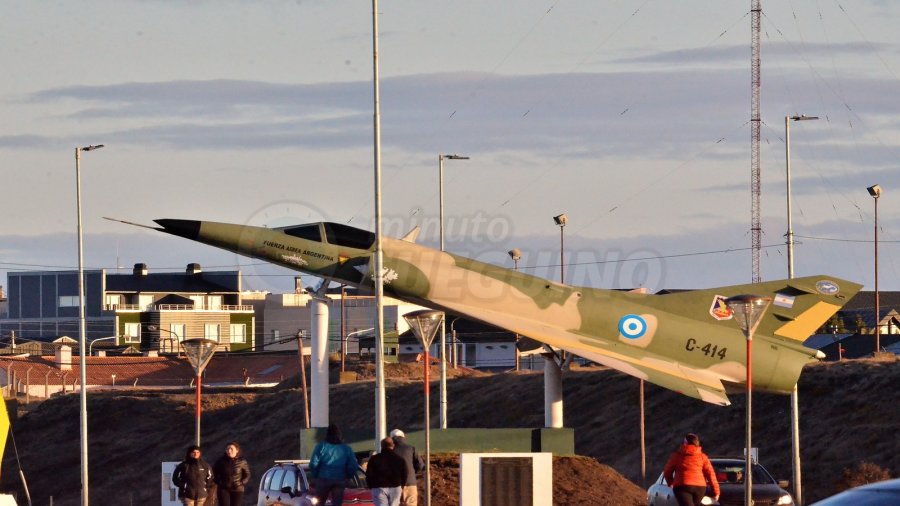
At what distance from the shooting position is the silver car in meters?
26.1

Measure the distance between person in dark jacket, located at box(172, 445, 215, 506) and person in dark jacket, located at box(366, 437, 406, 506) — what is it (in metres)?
3.36

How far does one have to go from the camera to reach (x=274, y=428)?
229ft

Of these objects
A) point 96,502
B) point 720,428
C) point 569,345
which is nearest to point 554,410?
point 569,345

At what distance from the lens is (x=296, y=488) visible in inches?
948

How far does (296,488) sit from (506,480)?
3.92m

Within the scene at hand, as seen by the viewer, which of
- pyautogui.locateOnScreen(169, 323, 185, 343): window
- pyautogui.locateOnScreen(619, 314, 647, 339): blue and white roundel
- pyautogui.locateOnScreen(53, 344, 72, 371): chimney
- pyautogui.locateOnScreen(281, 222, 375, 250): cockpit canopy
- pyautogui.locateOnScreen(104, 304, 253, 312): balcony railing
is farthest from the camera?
pyautogui.locateOnScreen(104, 304, 253, 312): balcony railing

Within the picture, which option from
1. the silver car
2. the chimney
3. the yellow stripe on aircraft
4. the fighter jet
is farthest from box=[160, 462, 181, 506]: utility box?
the chimney

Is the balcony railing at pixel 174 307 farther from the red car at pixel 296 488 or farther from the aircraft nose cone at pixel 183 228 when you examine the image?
the red car at pixel 296 488

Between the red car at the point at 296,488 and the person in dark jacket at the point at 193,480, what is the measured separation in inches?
53.5

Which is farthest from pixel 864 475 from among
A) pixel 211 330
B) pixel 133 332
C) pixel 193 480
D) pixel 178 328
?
pixel 133 332

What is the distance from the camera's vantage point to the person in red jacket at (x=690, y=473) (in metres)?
22.9

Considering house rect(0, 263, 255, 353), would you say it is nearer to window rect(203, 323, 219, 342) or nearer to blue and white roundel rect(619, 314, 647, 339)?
window rect(203, 323, 219, 342)

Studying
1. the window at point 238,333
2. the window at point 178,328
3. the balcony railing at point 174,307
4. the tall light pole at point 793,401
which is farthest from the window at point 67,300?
the tall light pole at point 793,401

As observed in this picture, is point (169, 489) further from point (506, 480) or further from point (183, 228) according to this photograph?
point (506, 480)
